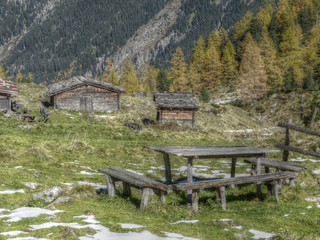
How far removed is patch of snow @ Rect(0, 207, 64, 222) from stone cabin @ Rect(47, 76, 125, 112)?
3094cm

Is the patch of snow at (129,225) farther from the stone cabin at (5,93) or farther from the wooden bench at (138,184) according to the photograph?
the stone cabin at (5,93)

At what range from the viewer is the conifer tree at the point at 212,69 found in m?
72.4

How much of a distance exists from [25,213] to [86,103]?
106ft

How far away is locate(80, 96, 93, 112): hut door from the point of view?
38.5 m

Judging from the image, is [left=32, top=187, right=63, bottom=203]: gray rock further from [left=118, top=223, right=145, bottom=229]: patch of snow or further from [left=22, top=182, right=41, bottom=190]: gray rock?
[left=118, top=223, right=145, bottom=229]: patch of snow

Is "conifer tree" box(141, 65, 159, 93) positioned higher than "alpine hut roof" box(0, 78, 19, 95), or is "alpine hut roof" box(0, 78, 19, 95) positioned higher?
"conifer tree" box(141, 65, 159, 93)

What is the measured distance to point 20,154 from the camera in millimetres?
13445

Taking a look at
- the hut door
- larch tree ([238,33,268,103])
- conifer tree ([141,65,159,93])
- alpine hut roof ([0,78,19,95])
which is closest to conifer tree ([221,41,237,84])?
larch tree ([238,33,268,103])

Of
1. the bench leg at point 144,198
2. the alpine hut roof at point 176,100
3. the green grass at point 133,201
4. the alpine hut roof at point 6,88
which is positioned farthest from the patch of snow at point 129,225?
the alpine hut roof at point 176,100

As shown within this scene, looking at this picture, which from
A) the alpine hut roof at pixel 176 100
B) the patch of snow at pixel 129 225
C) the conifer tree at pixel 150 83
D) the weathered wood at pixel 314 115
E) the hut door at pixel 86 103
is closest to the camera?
the patch of snow at pixel 129 225

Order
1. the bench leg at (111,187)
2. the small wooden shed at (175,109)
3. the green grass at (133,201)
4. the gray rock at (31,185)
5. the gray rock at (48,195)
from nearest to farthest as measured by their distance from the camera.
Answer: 1. the green grass at (133,201)
2. the gray rock at (48,195)
3. the bench leg at (111,187)
4. the gray rock at (31,185)
5. the small wooden shed at (175,109)

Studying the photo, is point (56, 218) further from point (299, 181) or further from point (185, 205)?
point (299, 181)

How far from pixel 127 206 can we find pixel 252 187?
216 inches

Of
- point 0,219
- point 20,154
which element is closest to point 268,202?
Answer: point 0,219
